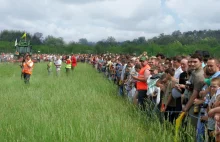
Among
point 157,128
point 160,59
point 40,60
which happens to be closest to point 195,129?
point 157,128

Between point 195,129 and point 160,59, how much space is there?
5813 mm

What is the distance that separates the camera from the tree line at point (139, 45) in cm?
5220

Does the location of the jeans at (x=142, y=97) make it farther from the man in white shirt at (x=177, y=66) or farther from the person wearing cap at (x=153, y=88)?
the man in white shirt at (x=177, y=66)

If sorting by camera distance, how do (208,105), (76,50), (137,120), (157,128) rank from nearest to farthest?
1. (208,105)
2. (157,128)
3. (137,120)
4. (76,50)

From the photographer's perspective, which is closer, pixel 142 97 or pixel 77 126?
pixel 77 126

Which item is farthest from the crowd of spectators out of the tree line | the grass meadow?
the tree line

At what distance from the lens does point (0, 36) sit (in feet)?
388

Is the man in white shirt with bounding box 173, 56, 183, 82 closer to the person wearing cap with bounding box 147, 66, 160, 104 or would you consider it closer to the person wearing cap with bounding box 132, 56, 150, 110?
the person wearing cap with bounding box 147, 66, 160, 104

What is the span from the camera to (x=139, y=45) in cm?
6384

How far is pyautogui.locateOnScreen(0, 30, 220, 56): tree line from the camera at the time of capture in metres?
52.2

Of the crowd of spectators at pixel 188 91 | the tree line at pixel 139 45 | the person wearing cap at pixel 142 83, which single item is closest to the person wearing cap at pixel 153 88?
the crowd of spectators at pixel 188 91

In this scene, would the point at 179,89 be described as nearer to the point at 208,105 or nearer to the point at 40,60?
the point at 208,105

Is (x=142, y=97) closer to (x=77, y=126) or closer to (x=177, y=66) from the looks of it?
(x=177, y=66)

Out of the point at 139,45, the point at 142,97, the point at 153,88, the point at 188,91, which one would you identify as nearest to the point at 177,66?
the point at 153,88
